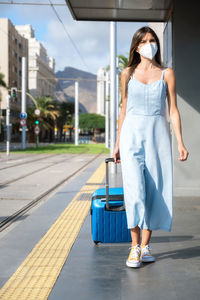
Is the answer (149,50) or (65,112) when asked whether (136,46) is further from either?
(65,112)

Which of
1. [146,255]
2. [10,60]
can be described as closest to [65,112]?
[10,60]

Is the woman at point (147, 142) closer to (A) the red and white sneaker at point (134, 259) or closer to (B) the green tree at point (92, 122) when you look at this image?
(A) the red and white sneaker at point (134, 259)

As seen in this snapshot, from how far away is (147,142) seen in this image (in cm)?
375

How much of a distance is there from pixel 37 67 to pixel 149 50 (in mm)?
94590

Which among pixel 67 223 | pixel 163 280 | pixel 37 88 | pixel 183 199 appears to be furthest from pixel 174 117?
pixel 37 88

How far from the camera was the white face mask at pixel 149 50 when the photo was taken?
373cm

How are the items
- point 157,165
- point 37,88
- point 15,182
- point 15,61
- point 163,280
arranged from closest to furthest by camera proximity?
point 163,280
point 157,165
point 15,182
point 15,61
point 37,88

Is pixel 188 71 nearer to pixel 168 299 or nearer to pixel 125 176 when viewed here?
pixel 125 176

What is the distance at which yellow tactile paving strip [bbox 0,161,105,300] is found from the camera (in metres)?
3.16

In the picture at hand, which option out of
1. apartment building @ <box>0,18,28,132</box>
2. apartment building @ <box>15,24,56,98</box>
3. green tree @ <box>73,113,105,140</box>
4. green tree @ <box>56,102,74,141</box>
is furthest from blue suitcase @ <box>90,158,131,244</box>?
green tree @ <box>56,102,74,141</box>

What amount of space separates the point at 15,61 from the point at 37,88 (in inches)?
931

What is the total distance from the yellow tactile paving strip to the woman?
0.69 meters

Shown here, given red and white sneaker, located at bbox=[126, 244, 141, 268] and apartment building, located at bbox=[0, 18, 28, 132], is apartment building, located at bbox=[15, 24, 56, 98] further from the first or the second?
red and white sneaker, located at bbox=[126, 244, 141, 268]

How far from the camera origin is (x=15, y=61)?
7344cm
